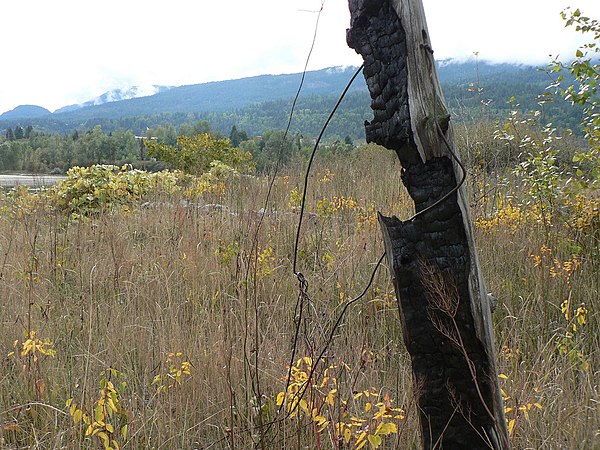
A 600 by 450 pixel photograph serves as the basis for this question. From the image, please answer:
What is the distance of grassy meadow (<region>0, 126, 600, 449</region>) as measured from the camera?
71.7 inches

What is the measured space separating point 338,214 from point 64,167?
481cm

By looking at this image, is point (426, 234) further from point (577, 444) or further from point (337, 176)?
point (337, 176)

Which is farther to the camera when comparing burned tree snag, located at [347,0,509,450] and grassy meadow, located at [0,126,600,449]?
grassy meadow, located at [0,126,600,449]

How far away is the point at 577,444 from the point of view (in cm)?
169

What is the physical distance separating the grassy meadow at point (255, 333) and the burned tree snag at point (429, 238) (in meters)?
0.19

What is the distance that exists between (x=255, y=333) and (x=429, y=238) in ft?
3.25

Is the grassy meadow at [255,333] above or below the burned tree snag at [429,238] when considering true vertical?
below

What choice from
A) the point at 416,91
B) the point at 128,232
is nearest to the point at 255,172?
the point at 128,232

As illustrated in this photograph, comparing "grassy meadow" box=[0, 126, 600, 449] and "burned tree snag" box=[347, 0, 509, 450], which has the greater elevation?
"burned tree snag" box=[347, 0, 509, 450]

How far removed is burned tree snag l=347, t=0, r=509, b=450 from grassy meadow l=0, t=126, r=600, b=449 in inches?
7.4

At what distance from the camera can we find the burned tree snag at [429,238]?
1246mm

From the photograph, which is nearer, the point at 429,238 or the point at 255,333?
the point at 429,238

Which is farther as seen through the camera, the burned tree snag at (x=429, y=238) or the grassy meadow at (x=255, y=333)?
the grassy meadow at (x=255, y=333)

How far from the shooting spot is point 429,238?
4.28 feet
